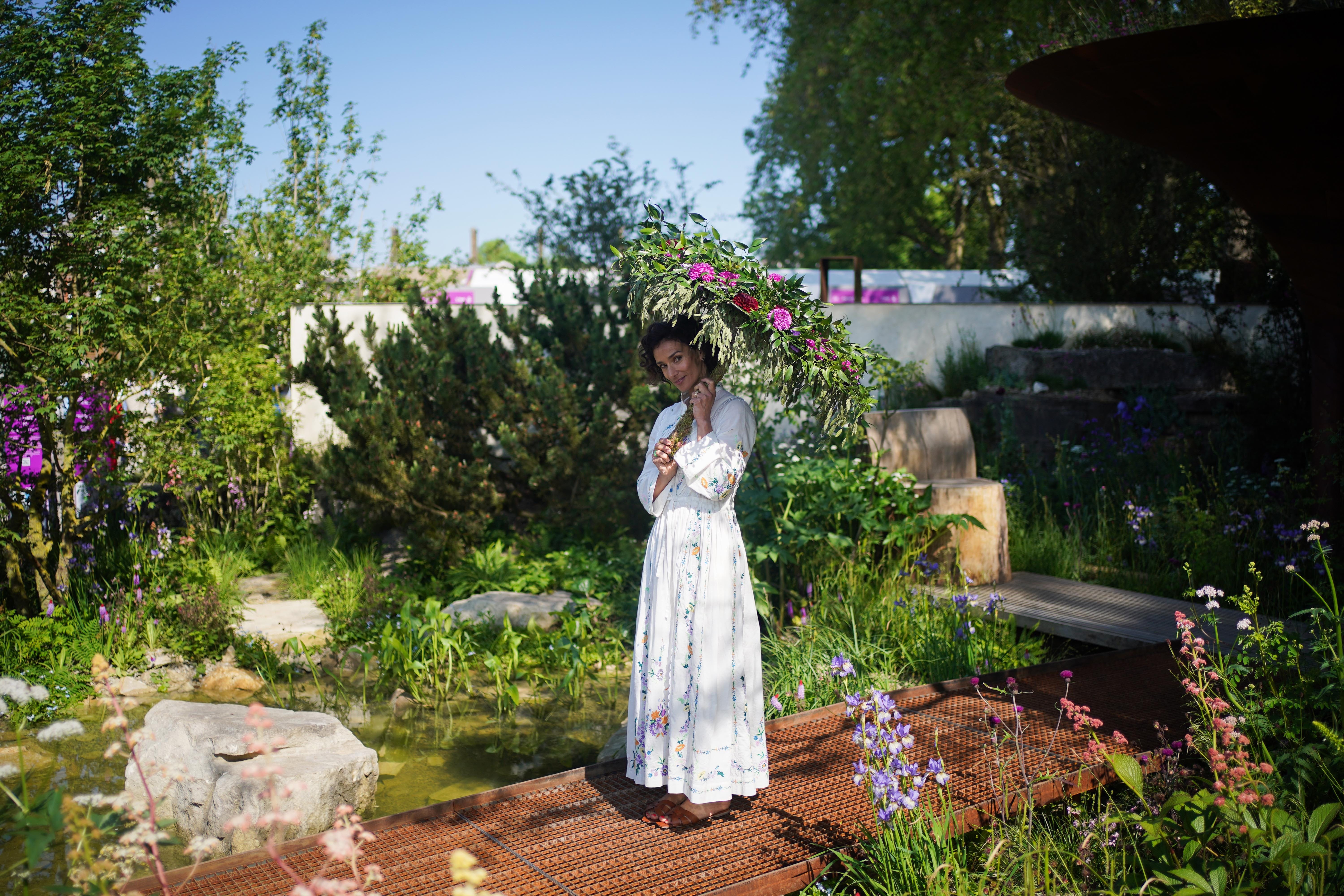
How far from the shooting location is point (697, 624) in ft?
10.7

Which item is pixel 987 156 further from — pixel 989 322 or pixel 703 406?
pixel 703 406

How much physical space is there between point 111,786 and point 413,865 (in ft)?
7.42

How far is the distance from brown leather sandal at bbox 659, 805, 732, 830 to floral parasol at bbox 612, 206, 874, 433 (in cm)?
144

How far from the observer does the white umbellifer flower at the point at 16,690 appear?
182 inches

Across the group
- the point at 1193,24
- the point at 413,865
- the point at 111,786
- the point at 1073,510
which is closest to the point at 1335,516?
the point at 1073,510

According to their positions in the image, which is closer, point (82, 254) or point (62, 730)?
point (62, 730)

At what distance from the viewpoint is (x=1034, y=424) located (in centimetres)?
921

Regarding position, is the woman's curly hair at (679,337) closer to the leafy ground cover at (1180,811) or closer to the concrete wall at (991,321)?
the leafy ground cover at (1180,811)

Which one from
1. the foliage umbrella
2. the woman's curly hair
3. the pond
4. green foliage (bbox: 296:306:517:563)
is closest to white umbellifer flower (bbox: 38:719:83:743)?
the pond

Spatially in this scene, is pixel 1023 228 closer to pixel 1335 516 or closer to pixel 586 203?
pixel 586 203

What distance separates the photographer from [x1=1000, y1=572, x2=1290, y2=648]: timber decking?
502cm

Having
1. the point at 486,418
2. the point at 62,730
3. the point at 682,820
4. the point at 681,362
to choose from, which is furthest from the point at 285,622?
the point at 62,730

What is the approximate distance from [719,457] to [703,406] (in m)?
0.20

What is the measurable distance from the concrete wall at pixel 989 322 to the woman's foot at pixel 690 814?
7.35 m
